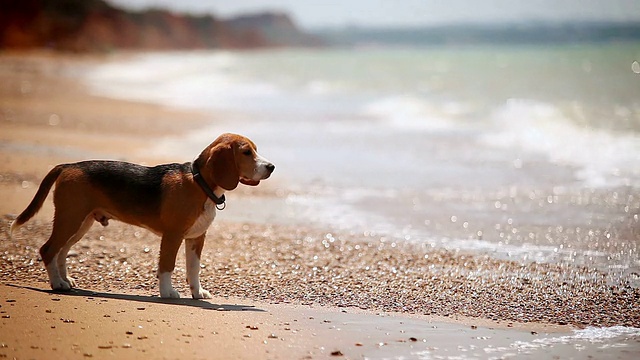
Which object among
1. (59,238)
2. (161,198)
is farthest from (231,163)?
(59,238)

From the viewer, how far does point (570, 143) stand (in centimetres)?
1664

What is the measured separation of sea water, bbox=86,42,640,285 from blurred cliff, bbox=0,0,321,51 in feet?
185

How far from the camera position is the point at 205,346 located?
5.37 m


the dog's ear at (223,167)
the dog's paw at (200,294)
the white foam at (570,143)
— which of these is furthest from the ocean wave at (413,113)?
the dog's paw at (200,294)

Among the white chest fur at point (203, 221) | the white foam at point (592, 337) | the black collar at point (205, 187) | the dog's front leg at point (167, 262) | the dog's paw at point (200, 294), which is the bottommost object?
the dog's paw at point (200, 294)

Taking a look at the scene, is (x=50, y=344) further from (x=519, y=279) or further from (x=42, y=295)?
(x=519, y=279)

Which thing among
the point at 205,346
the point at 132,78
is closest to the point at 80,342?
the point at 205,346

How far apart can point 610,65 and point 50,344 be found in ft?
112

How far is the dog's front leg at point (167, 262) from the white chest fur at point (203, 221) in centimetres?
11

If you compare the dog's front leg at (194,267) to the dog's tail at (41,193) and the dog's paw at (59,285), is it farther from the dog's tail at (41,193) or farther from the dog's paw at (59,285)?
the dog's tail at (41,193)

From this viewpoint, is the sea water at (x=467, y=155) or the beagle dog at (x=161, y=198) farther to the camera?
the sea water at (x=467, y=155)

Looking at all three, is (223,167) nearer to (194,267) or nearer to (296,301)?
(194,267)

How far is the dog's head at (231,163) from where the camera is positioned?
6.70 meters

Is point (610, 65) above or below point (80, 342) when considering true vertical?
above
